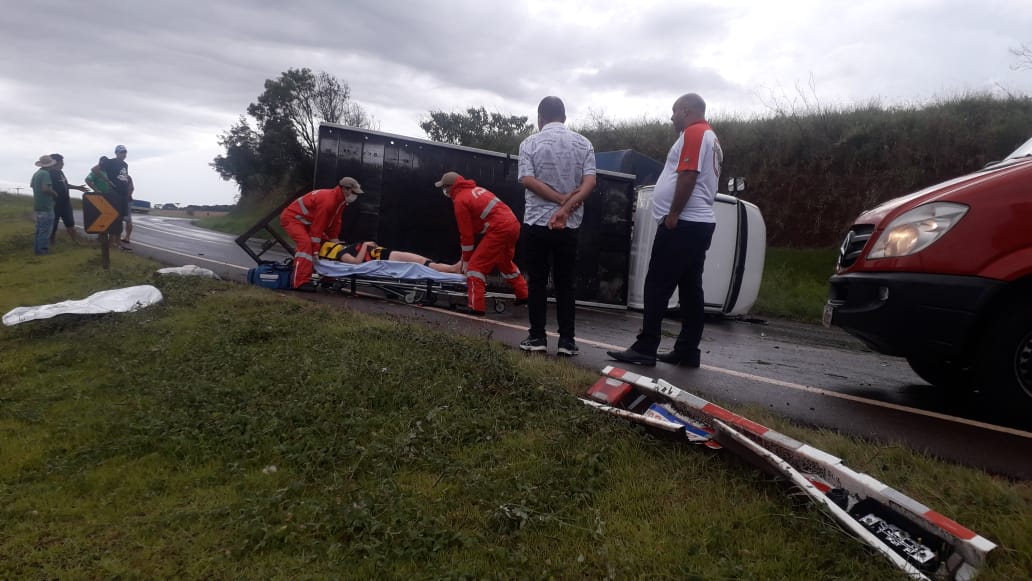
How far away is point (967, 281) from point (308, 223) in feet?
23.3

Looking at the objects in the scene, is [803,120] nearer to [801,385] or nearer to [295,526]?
[801,385]

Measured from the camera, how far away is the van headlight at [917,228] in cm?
362

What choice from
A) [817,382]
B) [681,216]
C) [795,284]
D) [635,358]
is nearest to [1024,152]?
[817,382]

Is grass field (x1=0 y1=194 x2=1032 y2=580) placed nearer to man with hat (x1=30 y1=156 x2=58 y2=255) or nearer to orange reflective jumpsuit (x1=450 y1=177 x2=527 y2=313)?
orange reflective jumpsuit (x1=450 y1=177 x2=527 y2=313)

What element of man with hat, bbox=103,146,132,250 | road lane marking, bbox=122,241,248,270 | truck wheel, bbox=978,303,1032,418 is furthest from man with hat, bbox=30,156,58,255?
truck wheel, bbox=978,303,1032,418

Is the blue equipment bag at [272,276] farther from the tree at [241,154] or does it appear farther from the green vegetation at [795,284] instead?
the tree at [241,154]

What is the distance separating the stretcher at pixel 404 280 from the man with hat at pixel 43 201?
6.63m

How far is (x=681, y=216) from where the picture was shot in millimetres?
4637

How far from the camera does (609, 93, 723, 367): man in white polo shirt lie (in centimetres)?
453

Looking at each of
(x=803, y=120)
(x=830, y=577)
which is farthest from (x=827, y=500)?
(x=803, y=120)

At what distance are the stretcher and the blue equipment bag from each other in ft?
1.83

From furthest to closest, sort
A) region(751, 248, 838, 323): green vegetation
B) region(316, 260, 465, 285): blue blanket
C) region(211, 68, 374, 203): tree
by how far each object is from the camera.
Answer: region(211, 68, 374, 203): tree < region(751, 248, 838, 323): green vegetation < region(316, 260, 465, 285): blue blanket

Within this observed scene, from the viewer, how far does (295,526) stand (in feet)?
8.47

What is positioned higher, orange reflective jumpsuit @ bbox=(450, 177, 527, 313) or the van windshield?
the van windshield
